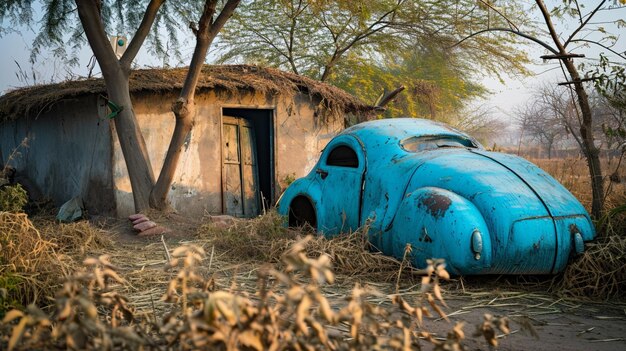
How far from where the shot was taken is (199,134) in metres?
11.2

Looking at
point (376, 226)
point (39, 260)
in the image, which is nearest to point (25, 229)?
point (39, 260)

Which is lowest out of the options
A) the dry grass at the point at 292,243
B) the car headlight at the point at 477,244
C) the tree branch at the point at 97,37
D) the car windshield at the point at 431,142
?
the dry grass at the point at 292,243

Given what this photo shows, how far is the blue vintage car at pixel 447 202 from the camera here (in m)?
4.57

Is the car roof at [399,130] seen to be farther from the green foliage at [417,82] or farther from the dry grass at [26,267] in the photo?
the green foliage at [417,82]

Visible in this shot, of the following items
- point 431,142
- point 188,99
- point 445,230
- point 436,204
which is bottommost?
point 445,230

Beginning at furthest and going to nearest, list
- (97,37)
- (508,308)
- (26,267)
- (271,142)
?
(271,142), (97,37), (508,308), (26,267)

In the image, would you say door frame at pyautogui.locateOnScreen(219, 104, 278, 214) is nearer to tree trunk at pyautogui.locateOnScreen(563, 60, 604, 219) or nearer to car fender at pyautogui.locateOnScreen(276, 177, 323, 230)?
car fender at pyautogui.locateOnScreen(276, 177, 323, 230)

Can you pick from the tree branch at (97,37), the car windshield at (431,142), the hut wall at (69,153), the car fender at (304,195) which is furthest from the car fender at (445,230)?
the hut wall at (69,153)

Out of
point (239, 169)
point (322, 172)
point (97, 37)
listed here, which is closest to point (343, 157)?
point (322, 172)

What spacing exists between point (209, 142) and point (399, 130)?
6002 mm

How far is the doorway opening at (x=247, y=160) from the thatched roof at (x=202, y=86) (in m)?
0.81

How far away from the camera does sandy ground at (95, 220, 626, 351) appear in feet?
11.3

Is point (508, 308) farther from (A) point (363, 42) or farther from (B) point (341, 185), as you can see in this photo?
(A) point (363, 42)

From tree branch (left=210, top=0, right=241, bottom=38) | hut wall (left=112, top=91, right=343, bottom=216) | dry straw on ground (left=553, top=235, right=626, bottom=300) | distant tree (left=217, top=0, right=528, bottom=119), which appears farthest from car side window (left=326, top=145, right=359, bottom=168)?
distant tree (left=217, top=0, right=528, bottom=119)
